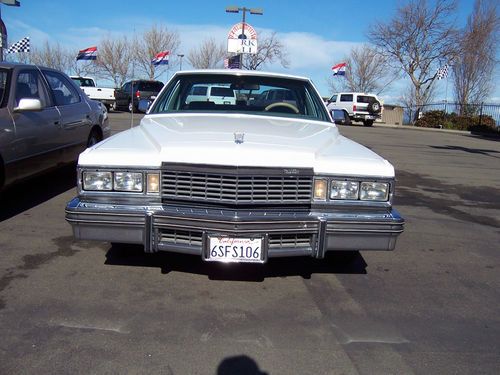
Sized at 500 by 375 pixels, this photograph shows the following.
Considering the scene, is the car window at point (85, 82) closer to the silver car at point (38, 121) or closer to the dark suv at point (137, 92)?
the dark suv at point (137, 92)

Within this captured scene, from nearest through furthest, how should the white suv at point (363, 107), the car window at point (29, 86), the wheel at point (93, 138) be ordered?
the car window at point (29, 86) → the wheel at point (93, 138) → the white suv at point (363, 107)

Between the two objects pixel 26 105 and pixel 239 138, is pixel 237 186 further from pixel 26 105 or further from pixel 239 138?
pixel 26 105

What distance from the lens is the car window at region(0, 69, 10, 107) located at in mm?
5455

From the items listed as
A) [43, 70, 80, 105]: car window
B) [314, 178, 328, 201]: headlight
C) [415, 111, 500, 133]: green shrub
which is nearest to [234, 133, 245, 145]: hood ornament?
[314, 178, 328, 201]: headlight

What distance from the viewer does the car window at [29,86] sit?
5824 millimetres

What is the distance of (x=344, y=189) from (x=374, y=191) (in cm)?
23

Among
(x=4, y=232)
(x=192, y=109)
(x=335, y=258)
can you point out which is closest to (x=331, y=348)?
(x=335, y=258)

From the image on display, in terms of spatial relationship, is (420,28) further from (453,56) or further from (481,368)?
(481,368)

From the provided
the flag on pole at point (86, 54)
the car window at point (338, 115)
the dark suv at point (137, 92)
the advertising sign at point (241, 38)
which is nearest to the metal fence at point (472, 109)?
the advertising sign at point (241, 38)

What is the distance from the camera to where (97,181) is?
11.8 feet

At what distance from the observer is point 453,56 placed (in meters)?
36.0

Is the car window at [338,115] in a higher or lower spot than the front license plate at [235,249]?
higher

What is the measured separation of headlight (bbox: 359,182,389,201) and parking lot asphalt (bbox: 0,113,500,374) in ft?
2.62

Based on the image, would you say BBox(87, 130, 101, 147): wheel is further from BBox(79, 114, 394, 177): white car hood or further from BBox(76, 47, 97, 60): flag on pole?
BBox(76, 47, 97, 60): flag on pole
